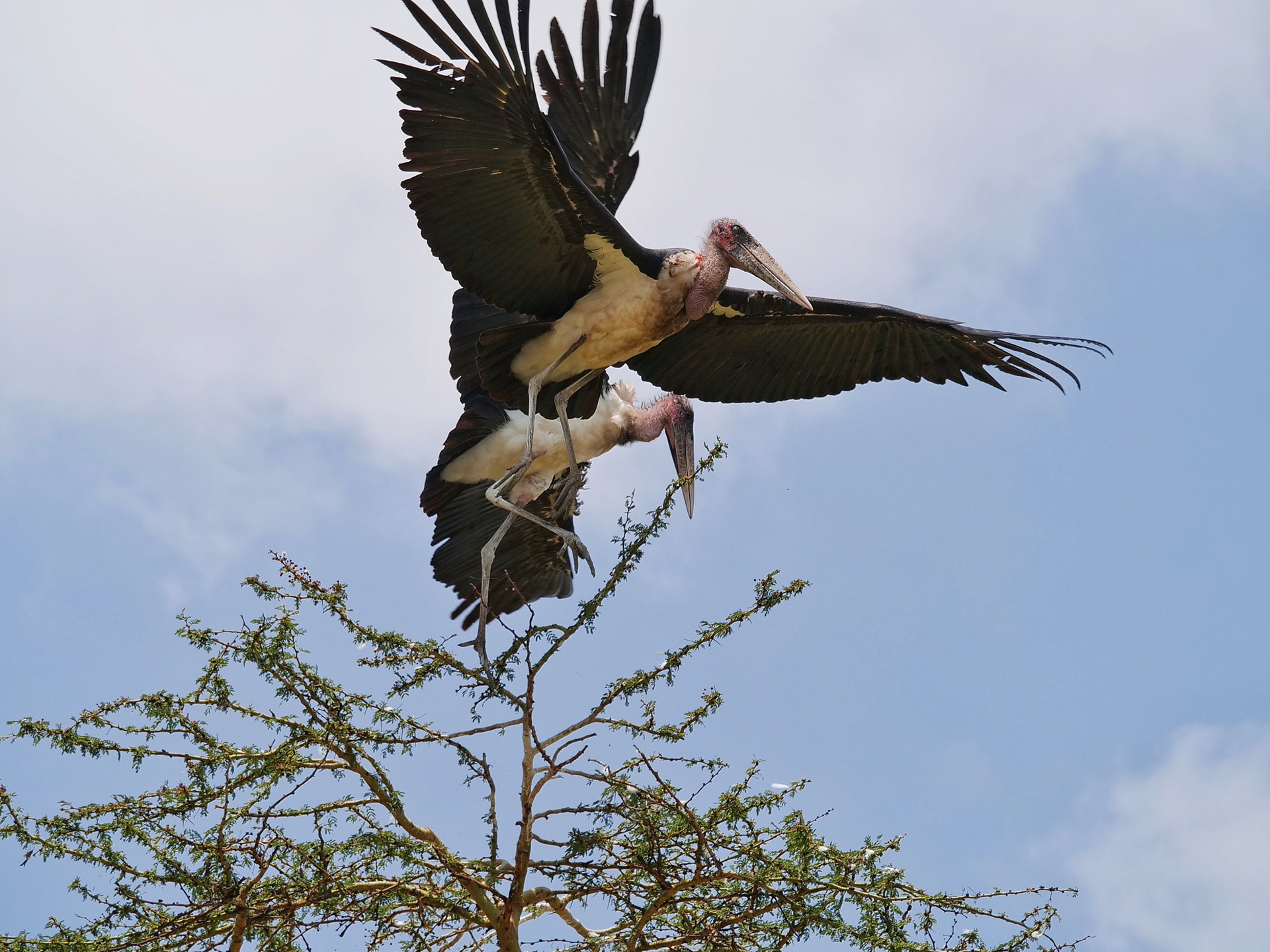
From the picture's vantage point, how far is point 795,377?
913 centimetres

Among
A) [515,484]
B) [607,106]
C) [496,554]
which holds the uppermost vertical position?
[607,106]

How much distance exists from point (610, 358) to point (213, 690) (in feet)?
10.8

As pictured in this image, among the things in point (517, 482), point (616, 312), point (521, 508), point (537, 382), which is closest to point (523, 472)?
point (521, 508)

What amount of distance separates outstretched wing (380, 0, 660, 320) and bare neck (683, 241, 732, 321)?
26 cm

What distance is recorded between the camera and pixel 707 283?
800cm

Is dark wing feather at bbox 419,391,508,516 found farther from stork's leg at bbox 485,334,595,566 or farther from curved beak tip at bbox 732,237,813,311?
curved beak tip at bbox 732,237,813,311

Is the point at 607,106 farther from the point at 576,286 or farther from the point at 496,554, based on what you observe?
the point at 496,554

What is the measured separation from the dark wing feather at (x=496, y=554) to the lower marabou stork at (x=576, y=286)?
3.30 ft

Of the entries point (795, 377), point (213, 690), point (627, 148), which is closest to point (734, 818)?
point (213, 690)

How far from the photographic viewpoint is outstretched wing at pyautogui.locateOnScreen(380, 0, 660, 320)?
6.57 metres

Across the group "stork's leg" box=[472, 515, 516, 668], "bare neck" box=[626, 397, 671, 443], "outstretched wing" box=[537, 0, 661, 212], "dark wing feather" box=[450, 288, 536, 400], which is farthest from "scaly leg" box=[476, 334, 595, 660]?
"bare neck" box=[626, 397, 671, 443]

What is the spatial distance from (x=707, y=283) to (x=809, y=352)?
1.24 metres

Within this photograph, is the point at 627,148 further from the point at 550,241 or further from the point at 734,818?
the point at 734,818

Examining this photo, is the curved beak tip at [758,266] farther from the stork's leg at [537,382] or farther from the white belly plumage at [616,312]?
the stork's leg at [537,382]
